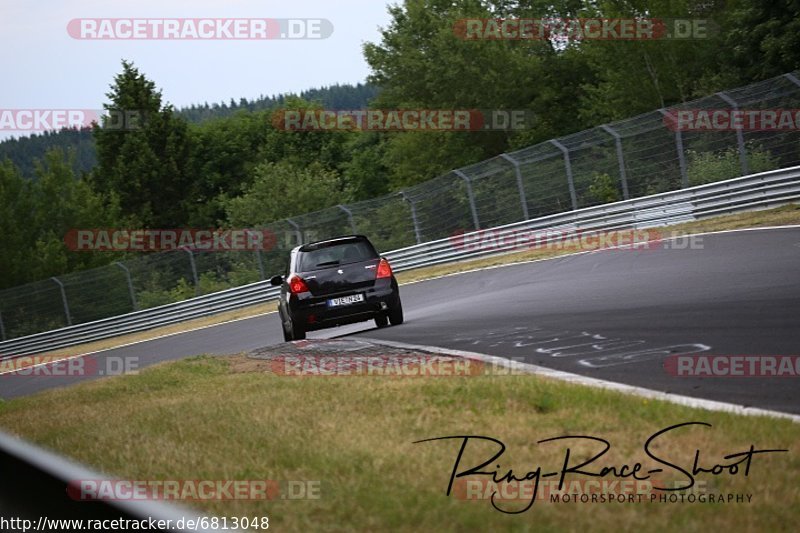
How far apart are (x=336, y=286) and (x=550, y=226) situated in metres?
12.8

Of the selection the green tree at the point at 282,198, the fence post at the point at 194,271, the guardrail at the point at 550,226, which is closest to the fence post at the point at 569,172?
the guardrail at the point at 550,226

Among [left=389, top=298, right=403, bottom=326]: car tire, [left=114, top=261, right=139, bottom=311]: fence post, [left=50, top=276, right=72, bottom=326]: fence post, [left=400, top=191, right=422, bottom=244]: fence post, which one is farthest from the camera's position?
[left=50, top=276, right=72, bottom=326]: fence post

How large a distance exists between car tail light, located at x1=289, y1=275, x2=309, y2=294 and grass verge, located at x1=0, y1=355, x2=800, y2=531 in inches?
234

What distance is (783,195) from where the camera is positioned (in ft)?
76.3

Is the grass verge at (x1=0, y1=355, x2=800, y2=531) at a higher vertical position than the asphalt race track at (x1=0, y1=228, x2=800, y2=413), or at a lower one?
higher

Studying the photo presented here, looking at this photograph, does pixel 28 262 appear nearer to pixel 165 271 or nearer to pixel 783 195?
pixel 165 271

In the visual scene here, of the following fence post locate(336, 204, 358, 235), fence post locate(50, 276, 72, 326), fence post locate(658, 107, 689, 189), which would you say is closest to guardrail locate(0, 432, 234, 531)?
fence post locate(658, 107, 689, 189)

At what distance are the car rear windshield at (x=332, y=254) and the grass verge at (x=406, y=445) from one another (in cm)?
614

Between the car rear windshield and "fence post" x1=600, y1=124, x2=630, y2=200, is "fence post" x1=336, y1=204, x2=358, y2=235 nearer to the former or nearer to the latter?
"fence post" x1=600, y1=124, x2=630, y2=200

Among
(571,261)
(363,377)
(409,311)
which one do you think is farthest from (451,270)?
(363,377)

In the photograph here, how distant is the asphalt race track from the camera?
30.4 ft

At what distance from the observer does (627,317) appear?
1284 cm

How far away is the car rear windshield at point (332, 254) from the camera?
17.2 metres

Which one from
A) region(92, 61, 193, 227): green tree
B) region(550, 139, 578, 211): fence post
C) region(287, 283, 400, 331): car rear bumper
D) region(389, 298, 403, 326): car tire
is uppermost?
region(92, 61, 193, 227): green tree
